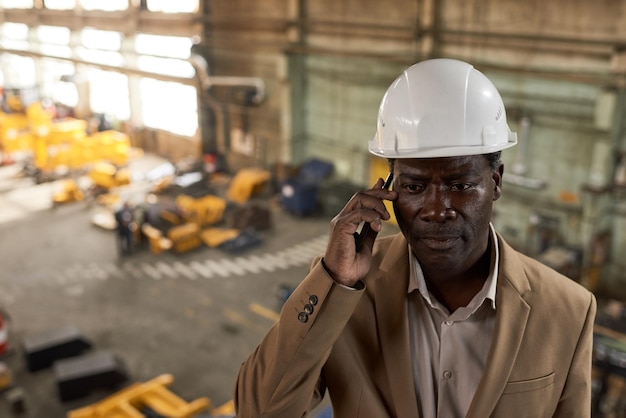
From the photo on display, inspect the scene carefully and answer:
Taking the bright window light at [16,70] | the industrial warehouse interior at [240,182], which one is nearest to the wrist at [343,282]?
the industrial warehouse interior at [240,182]

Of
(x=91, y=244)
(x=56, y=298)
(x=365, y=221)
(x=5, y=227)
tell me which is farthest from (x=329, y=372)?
(x=5, y=227)

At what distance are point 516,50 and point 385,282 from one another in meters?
9.88

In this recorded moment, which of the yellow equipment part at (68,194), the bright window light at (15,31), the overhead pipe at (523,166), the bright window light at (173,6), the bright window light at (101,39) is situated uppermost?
the bright window light at (173,6)

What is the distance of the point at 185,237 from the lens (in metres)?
12.5

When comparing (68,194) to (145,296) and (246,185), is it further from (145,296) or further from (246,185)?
(145,296)

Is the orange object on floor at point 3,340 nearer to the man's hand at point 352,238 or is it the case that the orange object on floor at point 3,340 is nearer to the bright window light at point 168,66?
the man's hand at point 352,238

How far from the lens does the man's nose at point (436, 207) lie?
72.3 inches

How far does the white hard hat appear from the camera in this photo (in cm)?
190

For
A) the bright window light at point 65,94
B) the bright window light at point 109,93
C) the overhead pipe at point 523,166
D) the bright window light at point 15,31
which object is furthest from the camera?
the bright window light at point 15,31

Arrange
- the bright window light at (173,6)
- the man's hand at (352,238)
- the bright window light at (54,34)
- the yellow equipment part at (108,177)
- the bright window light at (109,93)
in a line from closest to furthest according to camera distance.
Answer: the man's hand at (352,238) < the yellow equipment part at (108,177) < the bright window light at (173,6) < the bright window light at (109,93) < the bright window light at (54,34)

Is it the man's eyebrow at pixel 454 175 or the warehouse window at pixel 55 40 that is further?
the warehouse window at pixel 55 40

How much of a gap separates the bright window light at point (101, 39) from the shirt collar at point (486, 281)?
67.7 ft

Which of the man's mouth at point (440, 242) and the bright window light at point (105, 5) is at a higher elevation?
the bright window light at point (105, 5)

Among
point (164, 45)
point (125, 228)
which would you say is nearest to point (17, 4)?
point (164, 45)
